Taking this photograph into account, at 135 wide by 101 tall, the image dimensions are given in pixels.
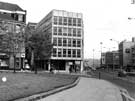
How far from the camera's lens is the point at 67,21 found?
7800cm

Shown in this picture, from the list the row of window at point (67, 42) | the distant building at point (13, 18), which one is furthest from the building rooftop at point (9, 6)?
the row of window at point (67, 42)

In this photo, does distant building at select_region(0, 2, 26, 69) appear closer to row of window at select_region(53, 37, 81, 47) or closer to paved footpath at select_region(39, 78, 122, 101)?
row of window at select_region(53, 37, 81, 47)

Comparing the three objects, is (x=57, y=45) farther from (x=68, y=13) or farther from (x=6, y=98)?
(x=6, y=98)

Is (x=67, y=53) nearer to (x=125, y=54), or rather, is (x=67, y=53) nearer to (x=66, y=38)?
(x=66, y=38)

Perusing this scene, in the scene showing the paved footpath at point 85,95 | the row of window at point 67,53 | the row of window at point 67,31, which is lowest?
the paved footpath at point 85,95

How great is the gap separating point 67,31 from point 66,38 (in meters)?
2.44

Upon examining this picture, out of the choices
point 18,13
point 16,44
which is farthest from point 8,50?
point 18,13

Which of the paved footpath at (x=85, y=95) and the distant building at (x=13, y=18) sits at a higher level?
the distant building at (x=13, y=18)

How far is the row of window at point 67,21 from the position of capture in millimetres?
76750

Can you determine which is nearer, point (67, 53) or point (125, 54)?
point (67, 53)

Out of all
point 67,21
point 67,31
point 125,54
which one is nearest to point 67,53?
point 67,31

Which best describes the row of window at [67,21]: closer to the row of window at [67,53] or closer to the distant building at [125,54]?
the row of window at [67,53]

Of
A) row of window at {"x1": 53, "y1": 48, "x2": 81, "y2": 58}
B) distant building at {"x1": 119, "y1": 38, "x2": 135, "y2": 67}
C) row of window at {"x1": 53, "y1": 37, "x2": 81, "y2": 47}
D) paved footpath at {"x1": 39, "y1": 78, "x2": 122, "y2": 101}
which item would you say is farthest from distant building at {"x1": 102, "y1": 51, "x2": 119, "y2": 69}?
paved footpath at {"x1": 39, "y1": 78, "x2": 122, "y2": 101}

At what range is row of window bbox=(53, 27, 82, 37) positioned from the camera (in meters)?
76.3
